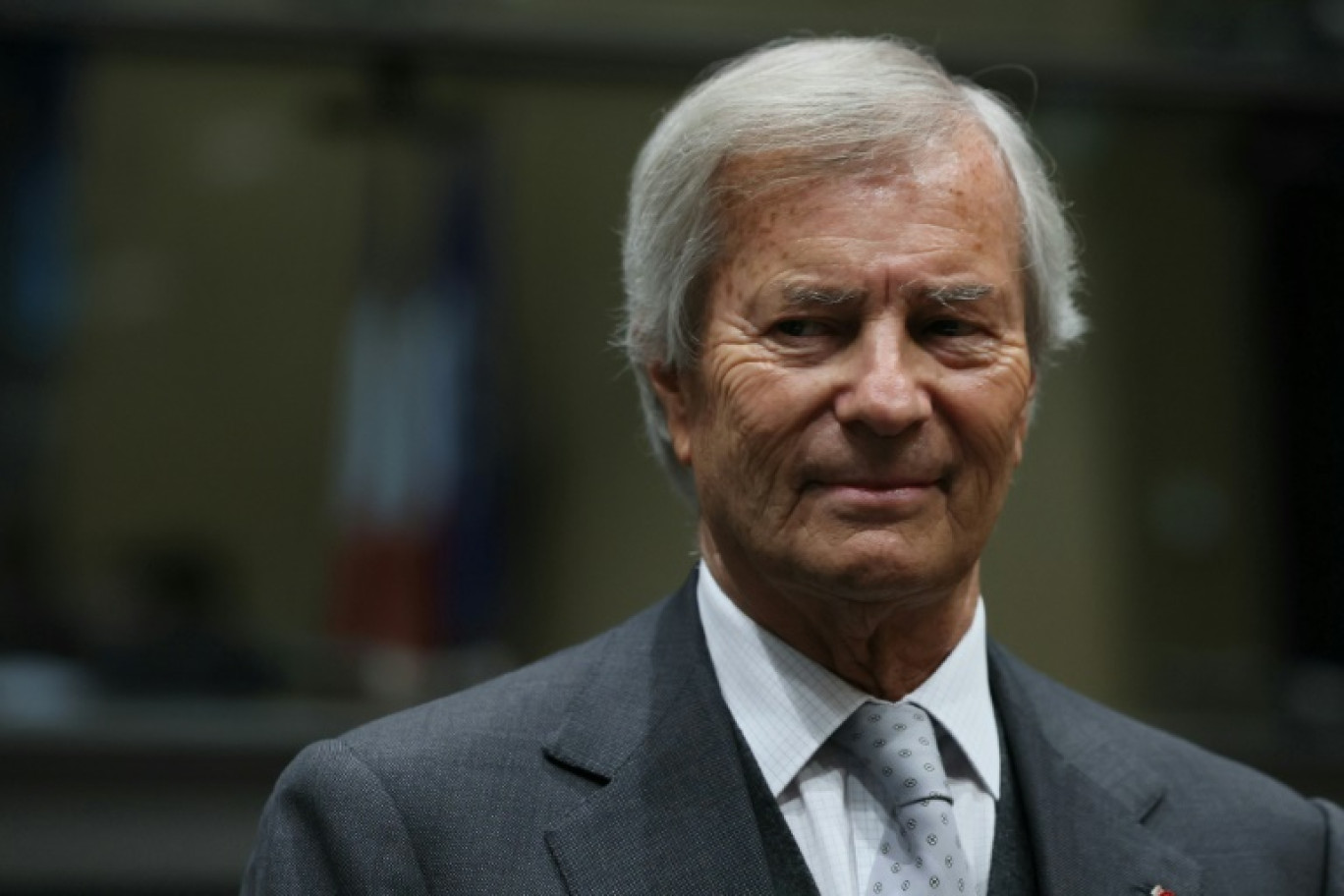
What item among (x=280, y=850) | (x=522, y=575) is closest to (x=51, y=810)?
(x=522, y=575)

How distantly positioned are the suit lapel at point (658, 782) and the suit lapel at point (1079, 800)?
1.16 ft

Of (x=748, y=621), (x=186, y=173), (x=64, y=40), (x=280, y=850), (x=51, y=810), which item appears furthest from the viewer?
(x=186, y=173)

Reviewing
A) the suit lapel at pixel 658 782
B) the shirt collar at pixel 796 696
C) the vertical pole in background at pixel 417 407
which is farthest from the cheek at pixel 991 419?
the vertical pole in background at pixel 417 407

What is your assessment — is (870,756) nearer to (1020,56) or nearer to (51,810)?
(51,810)

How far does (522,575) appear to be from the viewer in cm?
586

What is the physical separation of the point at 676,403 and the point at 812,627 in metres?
0.32

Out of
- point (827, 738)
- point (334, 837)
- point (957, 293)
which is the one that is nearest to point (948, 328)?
point (957, 293)

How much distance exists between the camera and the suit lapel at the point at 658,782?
6.81ft

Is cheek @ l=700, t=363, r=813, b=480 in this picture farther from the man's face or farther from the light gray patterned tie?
the light gray patterned tie

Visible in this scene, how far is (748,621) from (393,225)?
147 inches

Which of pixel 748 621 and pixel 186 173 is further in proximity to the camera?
pixel 186 173

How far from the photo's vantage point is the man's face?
2.10 meters

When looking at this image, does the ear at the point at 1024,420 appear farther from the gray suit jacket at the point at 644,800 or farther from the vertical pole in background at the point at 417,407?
the vertical pole in background at the point at 417,407

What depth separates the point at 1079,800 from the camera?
2293mm
